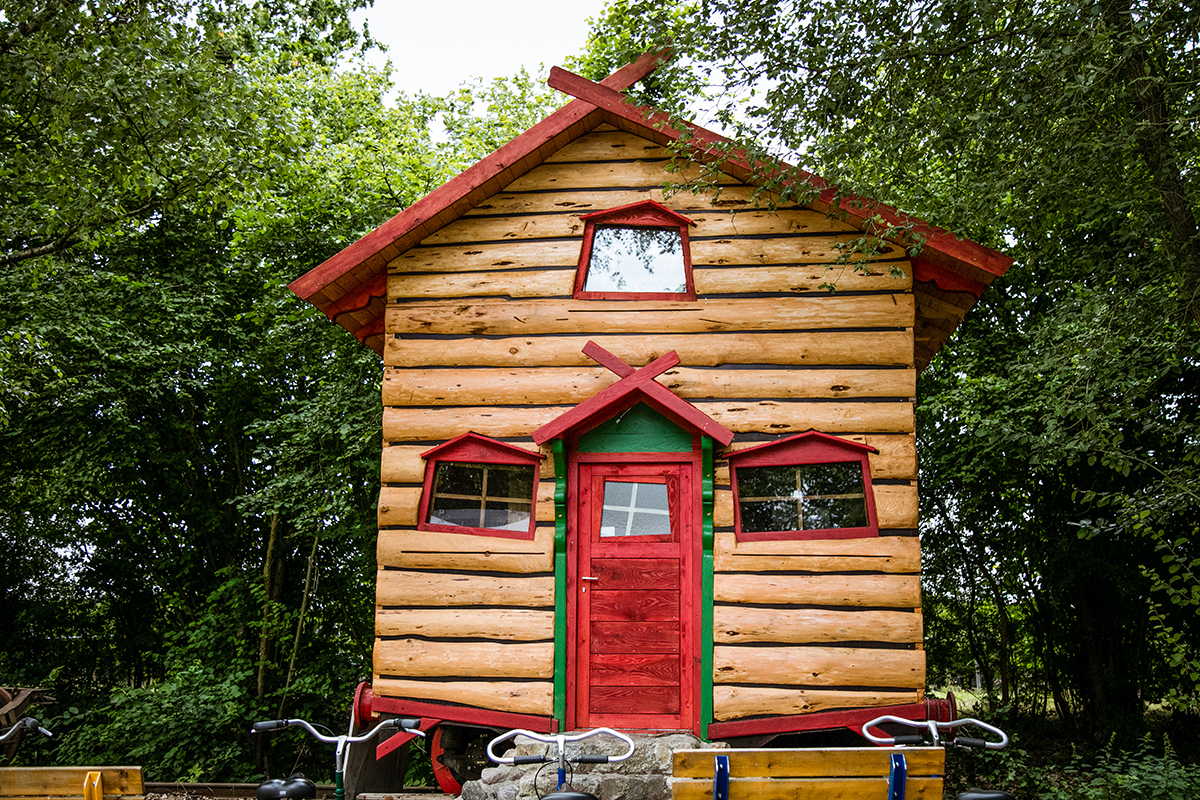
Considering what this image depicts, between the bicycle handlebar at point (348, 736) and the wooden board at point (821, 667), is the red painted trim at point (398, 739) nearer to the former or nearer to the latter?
the bicycle handlebar at point (348, 736)

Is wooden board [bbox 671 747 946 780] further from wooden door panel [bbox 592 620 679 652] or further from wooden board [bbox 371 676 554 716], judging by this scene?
wooden board [bbox 371 676 554 716]

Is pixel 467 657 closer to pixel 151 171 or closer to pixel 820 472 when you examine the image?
pixel 820 472

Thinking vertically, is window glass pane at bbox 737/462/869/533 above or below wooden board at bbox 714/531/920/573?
above

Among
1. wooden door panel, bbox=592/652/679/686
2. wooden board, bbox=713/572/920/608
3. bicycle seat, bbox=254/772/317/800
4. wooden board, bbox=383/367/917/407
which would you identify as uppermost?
wooden board, bbox=383/367/917/407

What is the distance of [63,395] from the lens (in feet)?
37.6

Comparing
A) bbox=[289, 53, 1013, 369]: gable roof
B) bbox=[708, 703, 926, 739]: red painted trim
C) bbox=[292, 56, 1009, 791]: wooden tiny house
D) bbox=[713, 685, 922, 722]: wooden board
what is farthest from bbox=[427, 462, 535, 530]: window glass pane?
bbox=[708, 703, 926, 739]: red painted trim

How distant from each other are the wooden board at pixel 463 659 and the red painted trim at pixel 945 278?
14.5 ft

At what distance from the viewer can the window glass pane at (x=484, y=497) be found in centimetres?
686

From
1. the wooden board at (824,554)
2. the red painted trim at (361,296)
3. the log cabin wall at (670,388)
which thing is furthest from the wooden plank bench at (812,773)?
the red painted trim at (361,296)

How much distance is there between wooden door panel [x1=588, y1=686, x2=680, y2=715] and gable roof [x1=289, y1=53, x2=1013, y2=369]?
13.0ft

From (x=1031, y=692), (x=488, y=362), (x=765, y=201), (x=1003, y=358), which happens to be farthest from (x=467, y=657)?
(x=1031, y=692)

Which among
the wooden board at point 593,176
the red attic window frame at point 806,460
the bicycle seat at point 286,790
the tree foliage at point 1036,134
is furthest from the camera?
the wooden board at point 593,176

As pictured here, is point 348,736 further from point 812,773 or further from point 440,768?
point 812,773

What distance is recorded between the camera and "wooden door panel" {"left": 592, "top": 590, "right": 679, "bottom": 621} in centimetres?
662
